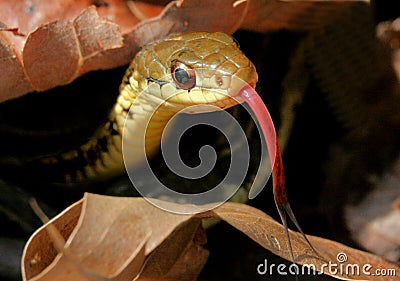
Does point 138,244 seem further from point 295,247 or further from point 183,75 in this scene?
point 183,75

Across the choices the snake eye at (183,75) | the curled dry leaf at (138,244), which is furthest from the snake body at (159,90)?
the curled dry leaf at (138,244)

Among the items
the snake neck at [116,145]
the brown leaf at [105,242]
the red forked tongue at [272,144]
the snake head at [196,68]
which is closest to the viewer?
the brown leaf at [105,242]

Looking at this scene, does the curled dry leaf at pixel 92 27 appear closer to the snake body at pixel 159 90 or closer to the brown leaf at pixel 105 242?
the snake body at pixel 159 90

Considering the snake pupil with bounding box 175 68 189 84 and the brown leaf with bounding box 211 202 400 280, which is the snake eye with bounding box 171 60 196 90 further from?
the brown leaf with bounding box 211 202 400 280

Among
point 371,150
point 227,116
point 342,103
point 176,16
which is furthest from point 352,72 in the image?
point 176,16

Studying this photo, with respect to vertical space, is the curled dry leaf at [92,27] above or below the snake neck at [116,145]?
above

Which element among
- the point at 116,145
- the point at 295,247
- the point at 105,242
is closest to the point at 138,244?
the point at 105,242

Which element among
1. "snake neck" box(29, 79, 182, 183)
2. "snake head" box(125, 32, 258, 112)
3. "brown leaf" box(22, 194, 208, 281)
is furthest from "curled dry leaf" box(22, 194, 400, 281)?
"snake neck" box(29, 79, 182, 183)
